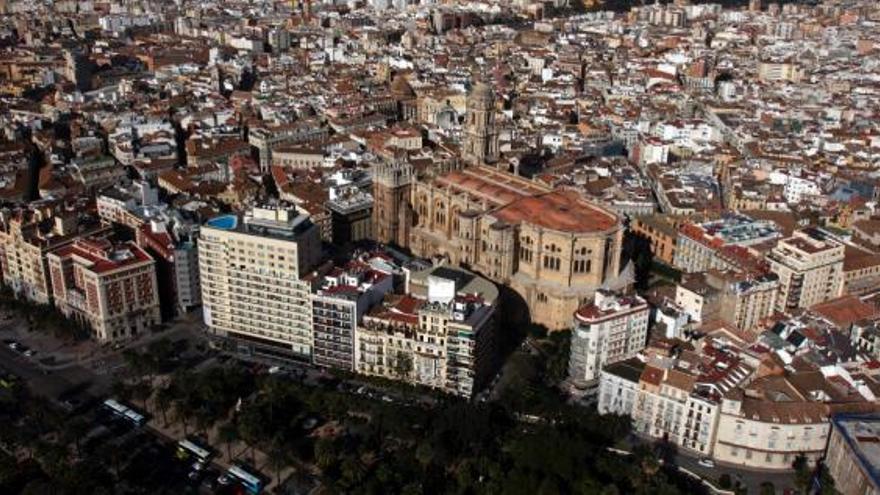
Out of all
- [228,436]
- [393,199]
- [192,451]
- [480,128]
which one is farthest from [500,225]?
[192,451]

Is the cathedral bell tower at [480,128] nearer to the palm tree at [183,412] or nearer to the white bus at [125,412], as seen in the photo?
the palm tree at [183,412]

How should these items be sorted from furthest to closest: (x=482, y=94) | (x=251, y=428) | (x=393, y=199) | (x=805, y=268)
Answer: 1. (x=482, y=94)
2. (x=393, y=199)
3. (x=805, y=268)
4. (x=251, y=428)

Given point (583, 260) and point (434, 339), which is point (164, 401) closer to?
point (434, 339)

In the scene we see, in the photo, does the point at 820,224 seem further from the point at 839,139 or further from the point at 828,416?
the point at 828,416

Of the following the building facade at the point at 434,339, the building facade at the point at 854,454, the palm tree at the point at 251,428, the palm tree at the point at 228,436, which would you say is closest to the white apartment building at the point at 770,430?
the building facade at the point at 854,454

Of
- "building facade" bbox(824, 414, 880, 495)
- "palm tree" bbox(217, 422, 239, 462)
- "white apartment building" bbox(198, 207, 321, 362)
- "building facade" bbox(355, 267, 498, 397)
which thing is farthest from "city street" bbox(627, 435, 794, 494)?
"palm tree" bbox(217, 422, 239, 462)

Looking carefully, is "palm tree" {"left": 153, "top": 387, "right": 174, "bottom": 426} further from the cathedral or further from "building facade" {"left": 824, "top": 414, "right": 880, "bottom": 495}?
"building facade" {"left": 824, "top": 414, "right": 880, "bottom": 495}

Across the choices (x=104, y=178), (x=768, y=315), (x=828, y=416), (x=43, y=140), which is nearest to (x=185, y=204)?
(x=104, y=178)

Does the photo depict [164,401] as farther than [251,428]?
Yes
